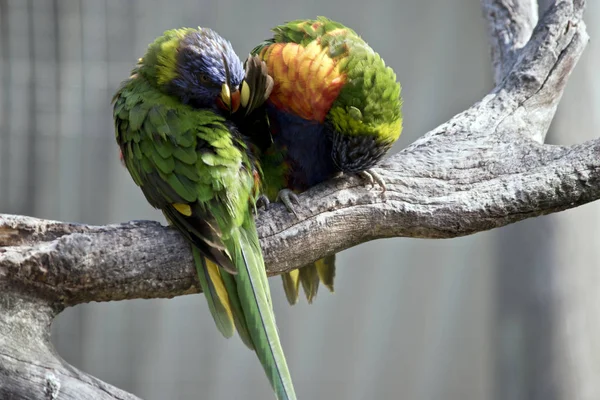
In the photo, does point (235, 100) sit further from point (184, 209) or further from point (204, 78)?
point (184, 209)

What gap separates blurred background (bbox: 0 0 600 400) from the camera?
11.7 feet

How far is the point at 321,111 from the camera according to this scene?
2158mm

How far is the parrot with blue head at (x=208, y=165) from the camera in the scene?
1.79 meters

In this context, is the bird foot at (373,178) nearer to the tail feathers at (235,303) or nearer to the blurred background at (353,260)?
the tail feathers at (235,303)

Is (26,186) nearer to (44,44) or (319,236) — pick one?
(44,44)

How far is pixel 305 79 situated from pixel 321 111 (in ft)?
0.36

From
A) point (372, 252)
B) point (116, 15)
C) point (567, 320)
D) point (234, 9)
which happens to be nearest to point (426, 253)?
point (372, 252)

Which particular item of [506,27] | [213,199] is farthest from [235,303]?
[506,27]

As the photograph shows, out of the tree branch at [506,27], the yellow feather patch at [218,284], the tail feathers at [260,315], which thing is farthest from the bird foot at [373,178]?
the tree branch at [506,27]

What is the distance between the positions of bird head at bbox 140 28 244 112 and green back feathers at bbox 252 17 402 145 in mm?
304

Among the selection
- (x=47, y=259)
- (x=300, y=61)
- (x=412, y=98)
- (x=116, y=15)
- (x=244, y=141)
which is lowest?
(x=47, y=259)

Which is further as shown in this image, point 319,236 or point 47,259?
point 319,236

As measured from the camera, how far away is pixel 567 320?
12.1ft

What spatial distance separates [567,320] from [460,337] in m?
0.64
